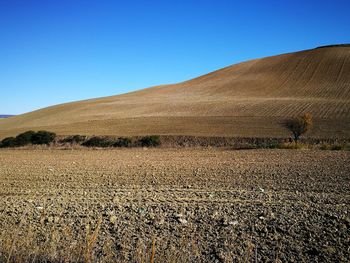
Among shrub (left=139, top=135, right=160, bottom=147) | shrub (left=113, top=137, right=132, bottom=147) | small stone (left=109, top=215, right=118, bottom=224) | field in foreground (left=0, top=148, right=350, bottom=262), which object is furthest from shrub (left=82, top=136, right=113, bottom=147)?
small stone (left=109, top=215, right=118, bottom=224)

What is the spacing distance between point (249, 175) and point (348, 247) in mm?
6488

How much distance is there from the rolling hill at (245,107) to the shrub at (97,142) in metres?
4.57

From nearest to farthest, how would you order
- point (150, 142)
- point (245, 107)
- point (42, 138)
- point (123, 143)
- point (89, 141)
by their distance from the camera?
point (150, 142) → point (123, 143) → point (89, 141) → point (42, 138) → point (245, 107)

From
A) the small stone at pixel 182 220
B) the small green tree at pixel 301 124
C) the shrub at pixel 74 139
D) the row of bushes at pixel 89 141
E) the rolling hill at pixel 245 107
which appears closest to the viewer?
the small stone at pixel 182 220

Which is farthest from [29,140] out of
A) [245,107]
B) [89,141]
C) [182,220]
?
[245,107]

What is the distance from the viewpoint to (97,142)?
30031 mm

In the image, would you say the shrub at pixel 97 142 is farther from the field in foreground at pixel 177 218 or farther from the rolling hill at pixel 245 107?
the field in foreground at pixel 177 218

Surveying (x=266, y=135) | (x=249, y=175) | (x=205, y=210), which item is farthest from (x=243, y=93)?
(x=205, y=210)

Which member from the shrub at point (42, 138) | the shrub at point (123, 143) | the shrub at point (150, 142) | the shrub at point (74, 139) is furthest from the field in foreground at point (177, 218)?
the shrub at point (74, 139)

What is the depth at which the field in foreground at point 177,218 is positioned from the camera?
208 inches

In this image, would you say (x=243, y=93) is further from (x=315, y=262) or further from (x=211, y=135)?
(x=315, y=262)

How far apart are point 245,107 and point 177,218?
1731 inches

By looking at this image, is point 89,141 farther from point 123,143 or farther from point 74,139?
point 123,143

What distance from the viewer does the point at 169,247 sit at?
A: 548cm
